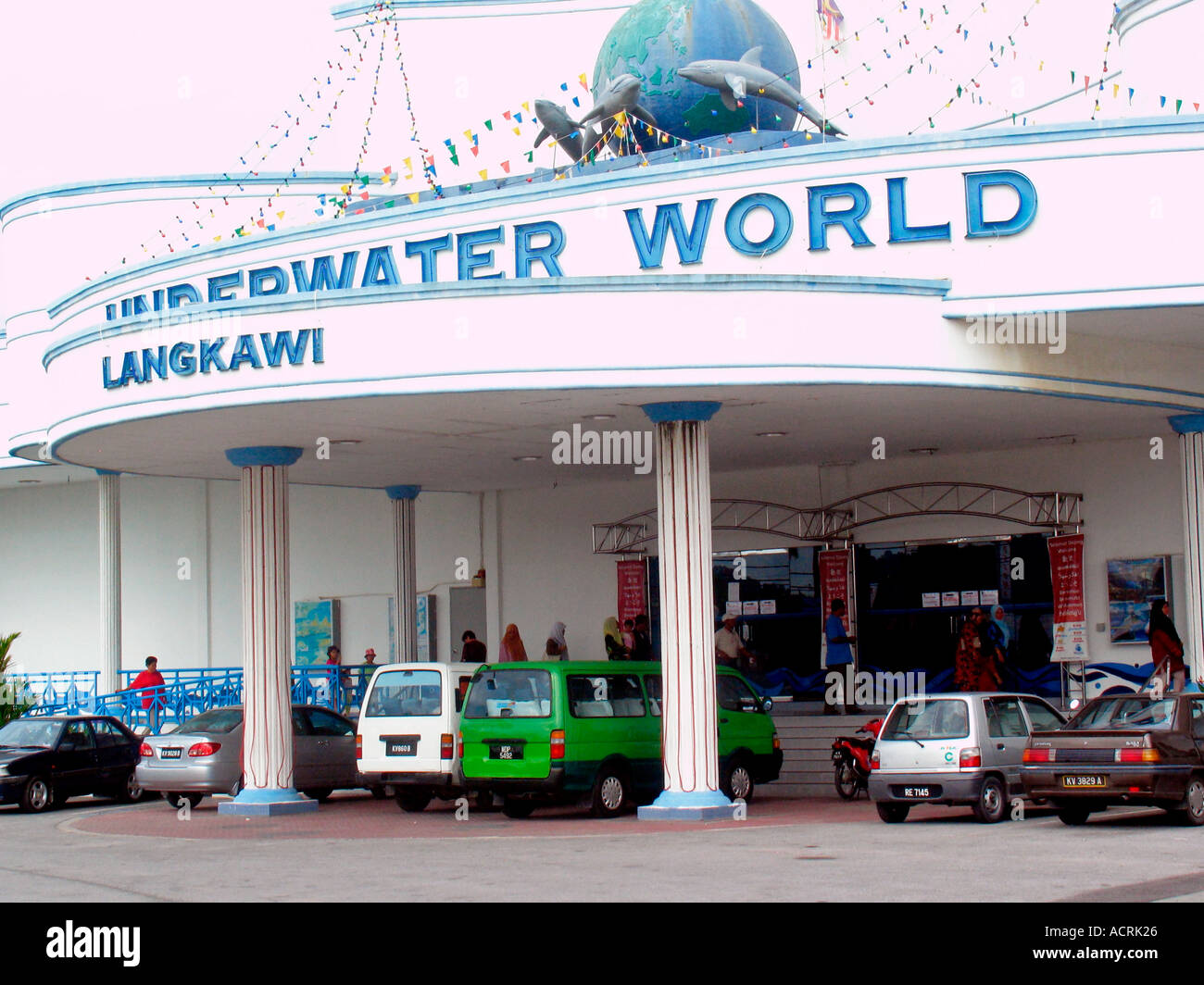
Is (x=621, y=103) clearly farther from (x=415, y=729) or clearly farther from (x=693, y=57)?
(x=415, y=729)

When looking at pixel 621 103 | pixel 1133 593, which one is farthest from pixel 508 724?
pixel 1133 593

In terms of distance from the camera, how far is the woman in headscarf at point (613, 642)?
24500 mm

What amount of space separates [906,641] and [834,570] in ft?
5.04

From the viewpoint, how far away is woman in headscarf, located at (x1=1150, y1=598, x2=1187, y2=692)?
1908cm

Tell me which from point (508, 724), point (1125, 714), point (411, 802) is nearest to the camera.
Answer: point (1125, 714)

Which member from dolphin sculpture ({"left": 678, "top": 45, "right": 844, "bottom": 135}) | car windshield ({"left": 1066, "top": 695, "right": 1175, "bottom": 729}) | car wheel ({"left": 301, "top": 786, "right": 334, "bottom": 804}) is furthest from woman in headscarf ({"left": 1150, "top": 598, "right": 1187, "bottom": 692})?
car wheel ({"left": 301, "top": 786, "right": 334, "bottom": 804})

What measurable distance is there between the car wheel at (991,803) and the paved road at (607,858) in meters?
0.15

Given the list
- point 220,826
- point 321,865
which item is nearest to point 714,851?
point 321,865

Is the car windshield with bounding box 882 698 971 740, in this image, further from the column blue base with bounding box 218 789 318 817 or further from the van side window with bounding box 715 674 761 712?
the column blue base with bounding box 218 789 318 817

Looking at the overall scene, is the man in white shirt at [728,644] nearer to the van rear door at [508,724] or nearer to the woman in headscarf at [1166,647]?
the woman in headscarf at [1166,647]

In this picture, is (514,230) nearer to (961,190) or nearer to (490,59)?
(961,190)

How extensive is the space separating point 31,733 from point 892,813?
39.9 ft

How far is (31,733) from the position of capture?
22.1 meters

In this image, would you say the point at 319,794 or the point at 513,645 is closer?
the point at 319,794
